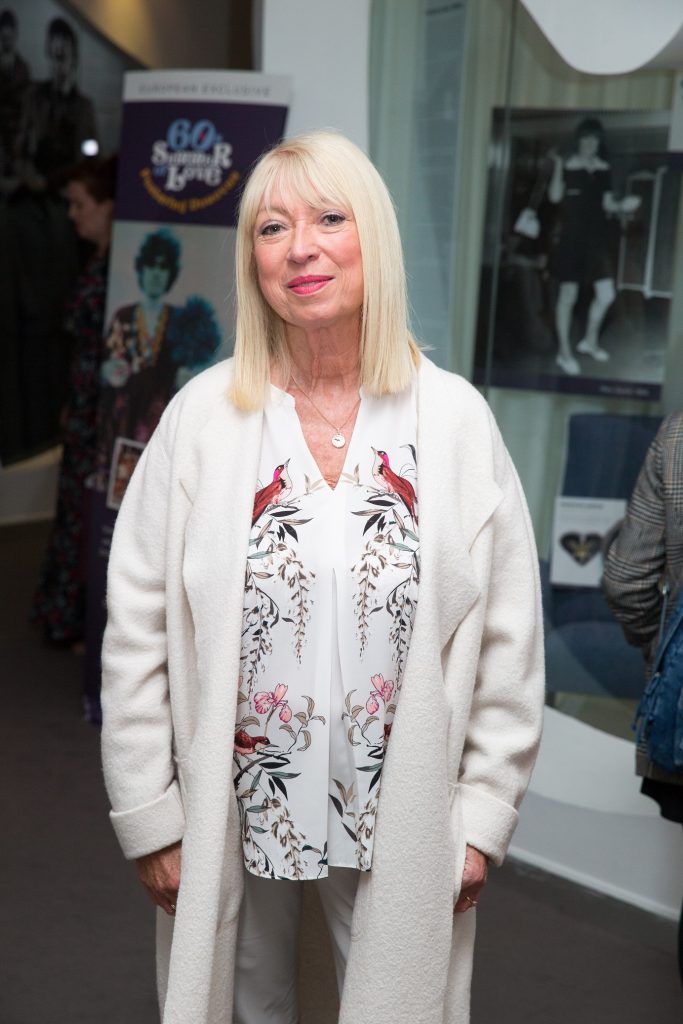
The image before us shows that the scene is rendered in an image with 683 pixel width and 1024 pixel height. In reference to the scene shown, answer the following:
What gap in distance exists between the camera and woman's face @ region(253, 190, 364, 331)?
1914 millimetres

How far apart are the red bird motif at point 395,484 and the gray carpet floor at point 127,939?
3.11 ft

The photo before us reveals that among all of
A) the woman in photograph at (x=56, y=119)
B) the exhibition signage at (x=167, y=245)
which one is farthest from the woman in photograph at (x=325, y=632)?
the woman in photograph at (x=56, y=119)

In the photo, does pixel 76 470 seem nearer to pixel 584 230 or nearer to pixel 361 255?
pixel 584 230

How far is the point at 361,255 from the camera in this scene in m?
1.94

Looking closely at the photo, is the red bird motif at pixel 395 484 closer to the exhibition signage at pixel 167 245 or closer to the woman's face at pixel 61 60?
the exhibition signage at pixel 167 245

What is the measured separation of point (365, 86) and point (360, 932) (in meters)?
2.79

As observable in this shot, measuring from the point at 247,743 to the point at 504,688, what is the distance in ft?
1.35

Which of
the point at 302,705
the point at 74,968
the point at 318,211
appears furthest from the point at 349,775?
the point at 74,968

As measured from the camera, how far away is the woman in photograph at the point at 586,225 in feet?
12.4

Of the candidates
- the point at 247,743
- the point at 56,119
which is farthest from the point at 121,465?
the point at 56,119

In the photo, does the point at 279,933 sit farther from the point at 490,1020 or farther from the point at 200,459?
the point at 490,1020

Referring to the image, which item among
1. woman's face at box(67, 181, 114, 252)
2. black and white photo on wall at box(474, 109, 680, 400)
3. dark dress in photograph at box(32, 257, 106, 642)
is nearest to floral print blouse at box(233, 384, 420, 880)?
black and white photo on wall at box(474, 109, 680, 400)

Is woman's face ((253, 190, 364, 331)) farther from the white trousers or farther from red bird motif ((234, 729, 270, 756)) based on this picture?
the white trousers

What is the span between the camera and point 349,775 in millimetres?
1944
